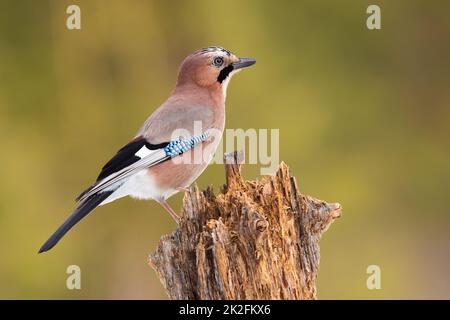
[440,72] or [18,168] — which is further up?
[440,72]

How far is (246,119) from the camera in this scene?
371 inches

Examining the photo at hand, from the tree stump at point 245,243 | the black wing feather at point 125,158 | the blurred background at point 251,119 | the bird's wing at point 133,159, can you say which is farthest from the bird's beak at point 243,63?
the blurred background at point 251,119

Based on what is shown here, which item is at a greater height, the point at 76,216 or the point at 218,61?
the point at 218,61

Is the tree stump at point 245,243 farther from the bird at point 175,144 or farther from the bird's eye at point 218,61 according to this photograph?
the bird's eye at point 218,61

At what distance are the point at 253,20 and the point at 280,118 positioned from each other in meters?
1.27

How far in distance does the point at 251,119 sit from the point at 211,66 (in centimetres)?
325

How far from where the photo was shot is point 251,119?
9453mm

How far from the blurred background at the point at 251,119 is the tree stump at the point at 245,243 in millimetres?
3755

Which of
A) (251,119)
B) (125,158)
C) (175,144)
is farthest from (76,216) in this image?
(251,119)

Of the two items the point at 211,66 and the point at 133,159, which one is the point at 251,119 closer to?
the point at 211,66

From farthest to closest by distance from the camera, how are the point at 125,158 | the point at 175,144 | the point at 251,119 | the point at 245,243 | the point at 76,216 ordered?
the point at 251,119, the point at 175,144, the point at 125,158, the point at 76,216, the point at 245,243

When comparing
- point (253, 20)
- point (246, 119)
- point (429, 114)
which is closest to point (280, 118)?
point (246, 119)

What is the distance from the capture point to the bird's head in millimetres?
6180

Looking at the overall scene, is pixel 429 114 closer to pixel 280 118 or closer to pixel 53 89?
pixel 280 118
